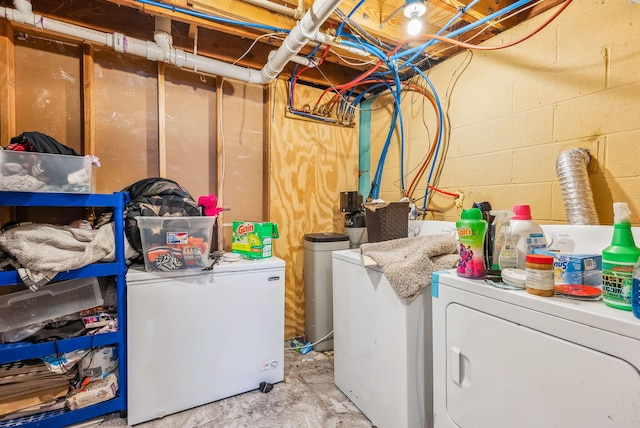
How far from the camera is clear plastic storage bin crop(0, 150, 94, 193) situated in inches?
48.0

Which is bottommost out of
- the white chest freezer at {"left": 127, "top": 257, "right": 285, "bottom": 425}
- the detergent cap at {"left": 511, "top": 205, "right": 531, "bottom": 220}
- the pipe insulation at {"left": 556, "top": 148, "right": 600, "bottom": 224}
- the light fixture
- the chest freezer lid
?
the white chest freezer at {"left": 127, "top": 257, "right": 285, "bottom": 425}

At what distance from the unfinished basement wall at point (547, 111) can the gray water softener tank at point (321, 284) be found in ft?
2.65

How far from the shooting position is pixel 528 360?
82 centimetres

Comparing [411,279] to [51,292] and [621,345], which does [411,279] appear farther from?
[51,292]

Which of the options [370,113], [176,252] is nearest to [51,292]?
[176,252]

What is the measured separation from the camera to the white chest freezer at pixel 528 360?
66 centimetres

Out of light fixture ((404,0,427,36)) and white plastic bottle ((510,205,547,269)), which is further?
light fixture ((404,0,427,36))

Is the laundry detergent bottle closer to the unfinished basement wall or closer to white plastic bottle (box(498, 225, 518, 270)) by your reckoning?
white plastic bottle (box(498, 225, 518, 270))

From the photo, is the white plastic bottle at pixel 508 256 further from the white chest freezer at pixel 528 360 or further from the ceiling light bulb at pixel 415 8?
the ceiling light bulb at pixel 415 8

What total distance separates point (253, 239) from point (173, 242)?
0.47 metres

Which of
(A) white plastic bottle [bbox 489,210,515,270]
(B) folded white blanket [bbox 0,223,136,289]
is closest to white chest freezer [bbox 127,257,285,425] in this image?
(B) folded white blanket [bbox 0,223,136,289]

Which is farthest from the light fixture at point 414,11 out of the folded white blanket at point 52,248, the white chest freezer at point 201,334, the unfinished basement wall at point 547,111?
the folded white blanket at point 52,248

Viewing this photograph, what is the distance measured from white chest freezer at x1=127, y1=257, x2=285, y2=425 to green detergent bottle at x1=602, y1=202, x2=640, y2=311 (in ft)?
4.68

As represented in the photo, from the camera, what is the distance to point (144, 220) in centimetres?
143
